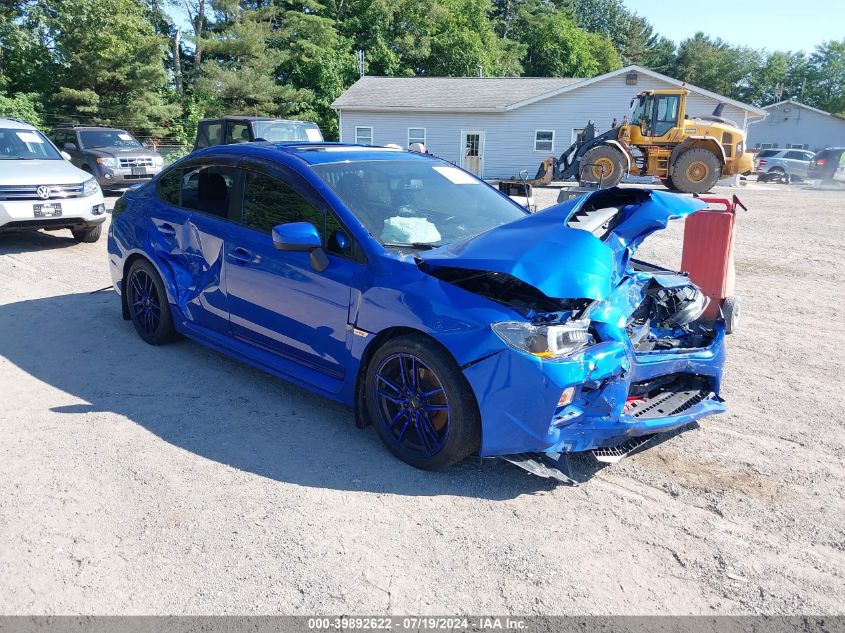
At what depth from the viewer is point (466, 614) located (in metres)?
2.60

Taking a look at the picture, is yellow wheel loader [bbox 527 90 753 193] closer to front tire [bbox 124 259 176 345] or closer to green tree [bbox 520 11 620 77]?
front tire [bbox 124 259 176 345]

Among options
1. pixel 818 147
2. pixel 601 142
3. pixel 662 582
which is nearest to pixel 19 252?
pixel 662 582

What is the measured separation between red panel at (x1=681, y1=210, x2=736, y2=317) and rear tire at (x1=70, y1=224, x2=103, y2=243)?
843 cm

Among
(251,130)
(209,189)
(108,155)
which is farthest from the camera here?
(108,155)

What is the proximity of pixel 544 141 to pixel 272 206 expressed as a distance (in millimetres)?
26788

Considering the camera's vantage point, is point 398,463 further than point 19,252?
No

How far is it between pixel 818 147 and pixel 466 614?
186 feet

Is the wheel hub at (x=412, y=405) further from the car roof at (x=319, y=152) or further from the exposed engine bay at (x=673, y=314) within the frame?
the car roof at (x=319, y=152)

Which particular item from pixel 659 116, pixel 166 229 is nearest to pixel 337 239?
pixel 166 229

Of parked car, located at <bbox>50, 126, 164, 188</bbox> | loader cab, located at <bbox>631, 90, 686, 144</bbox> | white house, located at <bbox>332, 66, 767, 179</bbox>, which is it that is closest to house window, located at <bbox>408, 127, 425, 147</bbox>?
white house, located at <bbox>332, 66, 767, 179</bbox>

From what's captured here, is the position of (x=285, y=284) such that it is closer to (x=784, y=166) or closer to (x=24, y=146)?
(x=24, y=146)

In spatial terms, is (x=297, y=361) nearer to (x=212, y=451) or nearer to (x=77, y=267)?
(x=212, y=451)

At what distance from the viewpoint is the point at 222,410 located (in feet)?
14.4

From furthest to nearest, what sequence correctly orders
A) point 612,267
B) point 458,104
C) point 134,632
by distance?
point 458,104, point 612,267, point 134,632
